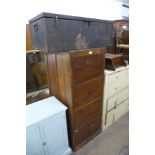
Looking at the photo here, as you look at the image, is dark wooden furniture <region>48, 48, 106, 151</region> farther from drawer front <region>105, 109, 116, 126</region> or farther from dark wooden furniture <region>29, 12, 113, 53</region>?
drawer front <region>105, 109, 116, 126</region>

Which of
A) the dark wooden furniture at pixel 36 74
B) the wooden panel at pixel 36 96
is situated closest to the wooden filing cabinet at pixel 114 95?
the wooden panel at pixel 36 96

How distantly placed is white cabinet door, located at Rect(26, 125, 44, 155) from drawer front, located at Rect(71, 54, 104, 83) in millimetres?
605

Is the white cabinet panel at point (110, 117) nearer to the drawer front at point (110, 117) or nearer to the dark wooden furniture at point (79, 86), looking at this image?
the drawer front at point (110, 117)

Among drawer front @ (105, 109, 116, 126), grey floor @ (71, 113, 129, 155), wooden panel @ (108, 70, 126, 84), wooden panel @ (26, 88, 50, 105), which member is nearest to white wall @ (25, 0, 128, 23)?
wooden panel @ (26, 88, 50, 105)

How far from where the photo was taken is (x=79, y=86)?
4.85 feet

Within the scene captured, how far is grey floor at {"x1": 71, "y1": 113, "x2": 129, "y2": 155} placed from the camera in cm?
172

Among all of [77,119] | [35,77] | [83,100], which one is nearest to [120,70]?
[83,100]

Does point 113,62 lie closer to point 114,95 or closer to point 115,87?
point 115,87

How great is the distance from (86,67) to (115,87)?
74 centimetres
